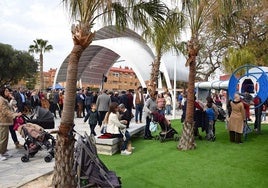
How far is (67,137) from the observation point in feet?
15.7

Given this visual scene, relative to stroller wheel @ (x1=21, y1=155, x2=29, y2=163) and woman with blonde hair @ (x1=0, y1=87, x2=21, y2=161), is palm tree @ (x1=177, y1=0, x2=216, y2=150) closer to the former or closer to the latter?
stroller wheel @ (x1=21, y1=155, x2=29, y2=163)

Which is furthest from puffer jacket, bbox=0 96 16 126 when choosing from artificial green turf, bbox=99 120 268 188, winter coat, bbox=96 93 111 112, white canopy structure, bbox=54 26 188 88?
white canopy structure, bbox=54 26 188 88

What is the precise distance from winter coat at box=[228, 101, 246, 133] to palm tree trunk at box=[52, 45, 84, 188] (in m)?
6.27

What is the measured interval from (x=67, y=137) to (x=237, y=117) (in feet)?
21.1

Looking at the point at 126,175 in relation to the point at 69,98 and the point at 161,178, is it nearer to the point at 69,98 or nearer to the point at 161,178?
the point at 161,178

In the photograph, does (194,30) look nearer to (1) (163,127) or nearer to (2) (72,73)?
(1) (163,127)

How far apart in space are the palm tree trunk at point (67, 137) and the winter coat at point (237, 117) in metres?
6.27

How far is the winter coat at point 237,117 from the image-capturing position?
9.59m

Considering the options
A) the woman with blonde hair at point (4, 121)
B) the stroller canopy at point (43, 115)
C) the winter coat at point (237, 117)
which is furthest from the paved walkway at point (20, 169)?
the winter coat at point (237, 117)

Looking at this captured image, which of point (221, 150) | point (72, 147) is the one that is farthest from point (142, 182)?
point (221, 150)

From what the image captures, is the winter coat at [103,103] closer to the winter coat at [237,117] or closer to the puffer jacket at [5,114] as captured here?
the winter coat at [237,117]

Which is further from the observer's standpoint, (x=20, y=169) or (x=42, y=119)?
(x=42, y=119)

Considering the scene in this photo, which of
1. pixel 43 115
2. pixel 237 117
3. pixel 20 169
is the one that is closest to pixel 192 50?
pixel 237 117

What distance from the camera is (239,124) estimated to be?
31.4 feet
